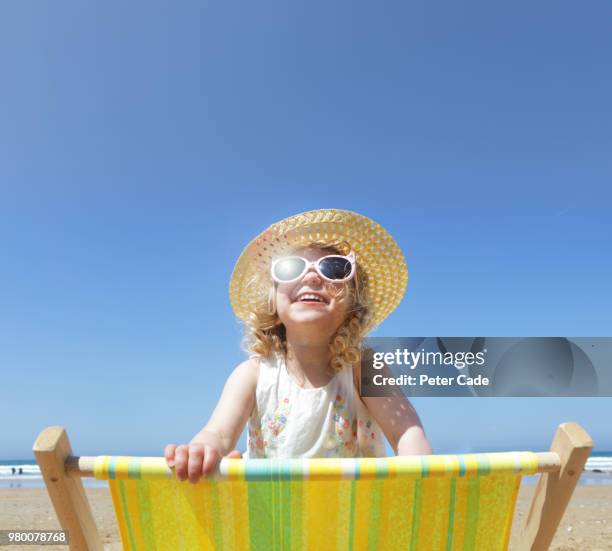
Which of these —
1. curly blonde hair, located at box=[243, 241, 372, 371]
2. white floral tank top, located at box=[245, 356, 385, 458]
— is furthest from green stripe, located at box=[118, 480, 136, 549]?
curly blonde hair, located at box=[243, 241, 372, 371]

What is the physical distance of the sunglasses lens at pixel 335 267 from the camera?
2.48 meters

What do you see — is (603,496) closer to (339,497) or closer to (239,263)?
(239,263)

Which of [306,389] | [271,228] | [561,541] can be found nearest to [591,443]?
[306,389]

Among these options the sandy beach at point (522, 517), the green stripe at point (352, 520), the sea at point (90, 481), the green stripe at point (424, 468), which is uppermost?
the sea at point (90, 481)

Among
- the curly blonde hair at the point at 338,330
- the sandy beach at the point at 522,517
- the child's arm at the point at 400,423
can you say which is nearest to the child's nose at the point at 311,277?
the curly blonde hair at the point at 338,330

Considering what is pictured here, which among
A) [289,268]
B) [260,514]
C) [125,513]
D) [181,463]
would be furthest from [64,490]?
[289,268]

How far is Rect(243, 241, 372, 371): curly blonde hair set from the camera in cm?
248

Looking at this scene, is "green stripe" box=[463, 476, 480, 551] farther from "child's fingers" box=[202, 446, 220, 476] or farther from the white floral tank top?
the white floral tank top

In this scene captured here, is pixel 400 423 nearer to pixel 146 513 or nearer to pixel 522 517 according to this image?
pixel 146 513

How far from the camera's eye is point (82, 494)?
1.34m

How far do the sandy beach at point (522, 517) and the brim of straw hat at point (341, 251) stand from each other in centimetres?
315

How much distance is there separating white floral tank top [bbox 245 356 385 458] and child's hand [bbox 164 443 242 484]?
3.52 ft

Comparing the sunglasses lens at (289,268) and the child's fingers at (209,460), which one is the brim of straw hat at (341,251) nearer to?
the sunglasses lens at (289,268)

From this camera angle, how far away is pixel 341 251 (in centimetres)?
278
